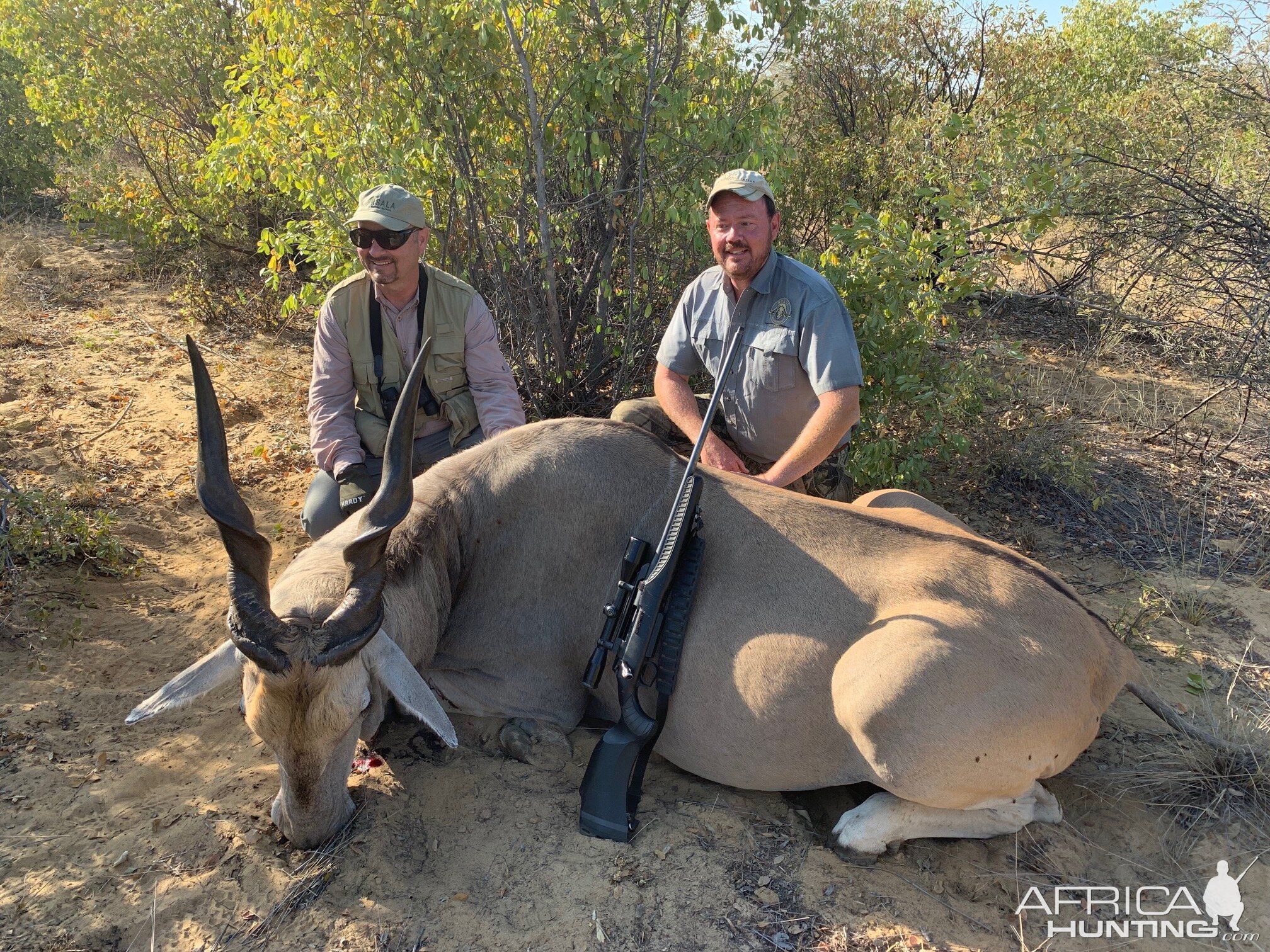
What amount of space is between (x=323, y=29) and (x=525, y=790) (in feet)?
16.6

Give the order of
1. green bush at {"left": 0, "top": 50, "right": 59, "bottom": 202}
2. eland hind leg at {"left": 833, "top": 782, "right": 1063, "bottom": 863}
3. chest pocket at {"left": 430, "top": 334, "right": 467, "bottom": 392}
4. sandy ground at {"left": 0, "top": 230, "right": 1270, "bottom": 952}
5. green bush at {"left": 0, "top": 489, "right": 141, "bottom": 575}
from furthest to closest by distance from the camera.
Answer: green bush at {"left": 0, "top": 50, "right": 59, "bottom": 202} < chest pocket at {"left": 430, "top": 334, "right": 467, "bottom": 392} < green bush at {"left": 0, "top": 489, "right": 141, "bottom": 575} < eland hind leg at {"left": 833, "top": 782, "right": 1063, "bottom": 863} < sandy ground at {"left": 0, "top": 230, "right": 1270, "bottom": 952}

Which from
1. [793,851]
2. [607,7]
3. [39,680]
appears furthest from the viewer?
[607,7]

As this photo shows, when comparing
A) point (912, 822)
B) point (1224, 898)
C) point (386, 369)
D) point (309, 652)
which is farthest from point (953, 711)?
point (386, 369)

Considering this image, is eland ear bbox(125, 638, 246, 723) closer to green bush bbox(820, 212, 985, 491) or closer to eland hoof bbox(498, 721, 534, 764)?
eland hoof bbox(498, 721, 534, 764)

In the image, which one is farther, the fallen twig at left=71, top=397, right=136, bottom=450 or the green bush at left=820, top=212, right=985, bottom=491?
the fallen twig at left=71, top=397, right=136, bottom=450

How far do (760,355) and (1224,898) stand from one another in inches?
142

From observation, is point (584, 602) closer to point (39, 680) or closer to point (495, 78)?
point (39, 680)

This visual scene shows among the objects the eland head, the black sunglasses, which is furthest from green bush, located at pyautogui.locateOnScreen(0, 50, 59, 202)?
the eland head

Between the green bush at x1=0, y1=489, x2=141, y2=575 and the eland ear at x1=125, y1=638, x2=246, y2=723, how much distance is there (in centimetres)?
228

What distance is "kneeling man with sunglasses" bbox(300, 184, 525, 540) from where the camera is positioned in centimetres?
551

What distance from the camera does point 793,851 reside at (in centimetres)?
393

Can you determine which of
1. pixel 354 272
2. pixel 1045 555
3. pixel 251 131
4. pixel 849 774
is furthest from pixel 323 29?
pixel 1045 555

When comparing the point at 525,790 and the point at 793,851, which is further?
the point at 525,790

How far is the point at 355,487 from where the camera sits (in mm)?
5605
